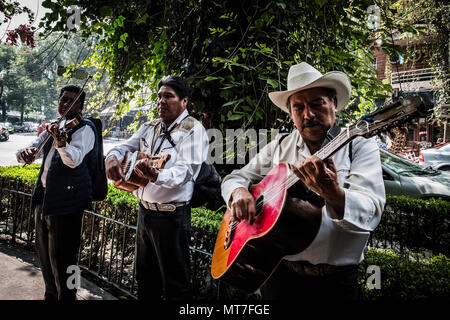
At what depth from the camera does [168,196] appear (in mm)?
2283

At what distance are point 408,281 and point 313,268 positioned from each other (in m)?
1.08

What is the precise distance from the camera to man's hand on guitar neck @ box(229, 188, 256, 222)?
1773 mm

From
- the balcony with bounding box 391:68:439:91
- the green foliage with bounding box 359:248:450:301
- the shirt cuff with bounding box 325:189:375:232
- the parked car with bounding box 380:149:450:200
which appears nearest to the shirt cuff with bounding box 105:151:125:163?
the shirt cuff with bounding box 325:189:375:232

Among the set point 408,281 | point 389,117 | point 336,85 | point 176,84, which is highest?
point 176,84

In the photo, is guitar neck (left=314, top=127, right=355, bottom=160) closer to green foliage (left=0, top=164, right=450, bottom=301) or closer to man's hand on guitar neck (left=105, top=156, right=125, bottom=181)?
green foliage (left=0, top=164, right=450, bottom=301)

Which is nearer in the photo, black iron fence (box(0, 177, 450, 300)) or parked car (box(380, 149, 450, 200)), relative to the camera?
black iron fence (box(0, 177, 450, 300))

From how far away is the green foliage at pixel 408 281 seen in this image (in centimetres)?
204

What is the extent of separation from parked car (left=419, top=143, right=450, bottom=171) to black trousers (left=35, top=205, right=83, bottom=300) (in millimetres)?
12643

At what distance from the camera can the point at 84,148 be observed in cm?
271

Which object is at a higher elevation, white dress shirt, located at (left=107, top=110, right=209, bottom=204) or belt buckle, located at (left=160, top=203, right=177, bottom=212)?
white dress shirt, located at (left=107, top=110, right=209, bottom=204)

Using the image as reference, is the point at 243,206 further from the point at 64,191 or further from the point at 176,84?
the point at 64,191

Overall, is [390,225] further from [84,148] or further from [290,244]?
[84,148]

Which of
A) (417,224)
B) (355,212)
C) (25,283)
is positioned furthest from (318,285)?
(417,224)
